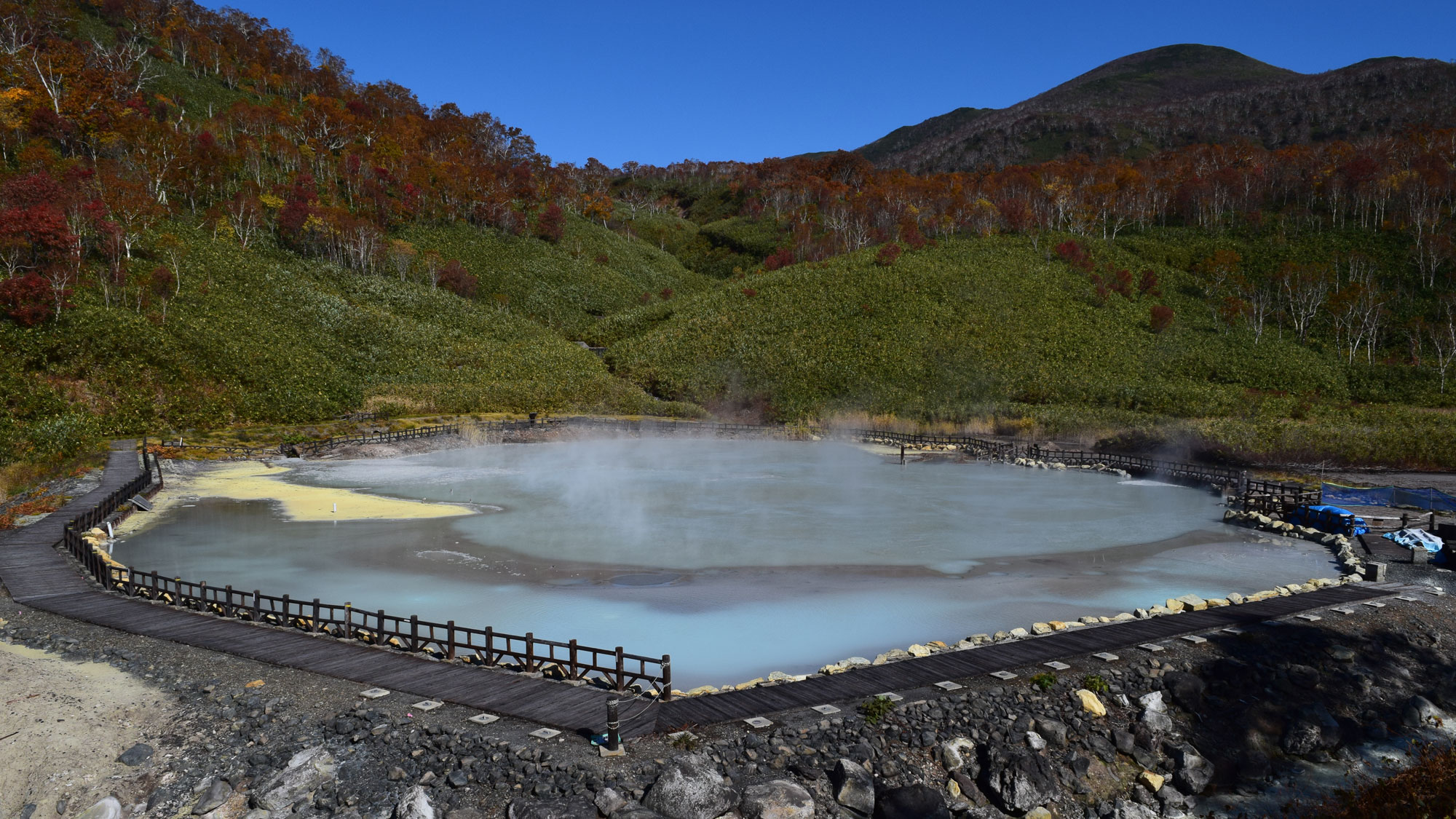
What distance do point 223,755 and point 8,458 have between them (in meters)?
29.6

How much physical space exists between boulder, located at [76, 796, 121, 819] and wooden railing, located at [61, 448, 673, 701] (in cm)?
444

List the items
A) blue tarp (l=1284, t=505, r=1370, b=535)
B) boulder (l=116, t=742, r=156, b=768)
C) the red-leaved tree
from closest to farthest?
boulder (l=116, t=742, r=156, b=768)
blue tarp (l=1284, t=505, r=1370, b=535)
the red-leaved tree

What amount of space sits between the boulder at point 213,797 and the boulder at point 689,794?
17.7 feet

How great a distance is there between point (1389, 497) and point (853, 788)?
29.0 metres

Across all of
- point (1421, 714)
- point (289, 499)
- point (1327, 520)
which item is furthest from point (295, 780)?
point (1327, 520)

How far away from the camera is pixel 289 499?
31.3 meters

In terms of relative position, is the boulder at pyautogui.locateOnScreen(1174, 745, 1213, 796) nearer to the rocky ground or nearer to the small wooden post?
the rocky ground

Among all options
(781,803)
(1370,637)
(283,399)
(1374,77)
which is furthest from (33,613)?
(1374,77)

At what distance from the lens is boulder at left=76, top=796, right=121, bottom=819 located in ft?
31.2

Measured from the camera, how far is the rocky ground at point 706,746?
10.0m

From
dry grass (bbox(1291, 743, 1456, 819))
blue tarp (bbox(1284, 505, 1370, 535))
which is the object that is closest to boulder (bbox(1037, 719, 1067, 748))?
dry grass (bbox(1291, 743, 1456, 819))

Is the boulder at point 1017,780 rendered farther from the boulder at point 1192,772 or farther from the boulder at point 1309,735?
the boulder at point 1309,735

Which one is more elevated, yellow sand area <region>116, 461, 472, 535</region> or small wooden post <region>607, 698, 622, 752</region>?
small wooden post <region>607, 698, 622, 752</region>

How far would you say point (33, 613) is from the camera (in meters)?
15.8
